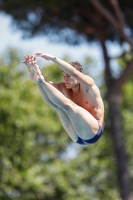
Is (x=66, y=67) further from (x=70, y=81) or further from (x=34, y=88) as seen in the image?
(x=34, y=88)

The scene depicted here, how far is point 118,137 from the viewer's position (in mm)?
14648

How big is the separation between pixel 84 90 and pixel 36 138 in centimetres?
1617

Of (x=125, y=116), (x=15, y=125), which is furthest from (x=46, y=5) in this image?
(x=125, y=116)

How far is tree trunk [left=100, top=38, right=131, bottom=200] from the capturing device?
46.4 feet

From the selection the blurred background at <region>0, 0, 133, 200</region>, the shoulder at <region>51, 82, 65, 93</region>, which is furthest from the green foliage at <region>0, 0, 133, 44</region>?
the shoulder at <region>51, 82, 65, 93</region>

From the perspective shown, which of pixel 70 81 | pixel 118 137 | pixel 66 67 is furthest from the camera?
pixel 118 137

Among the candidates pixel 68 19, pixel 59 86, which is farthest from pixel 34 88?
pixel 59 86

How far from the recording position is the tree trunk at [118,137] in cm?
1413

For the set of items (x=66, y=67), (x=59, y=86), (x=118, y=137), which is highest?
(x=66, y=67)

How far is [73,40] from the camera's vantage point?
55.7 feet

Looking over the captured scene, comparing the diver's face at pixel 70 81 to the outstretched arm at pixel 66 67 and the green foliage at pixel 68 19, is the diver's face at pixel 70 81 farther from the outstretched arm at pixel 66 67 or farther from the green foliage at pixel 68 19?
the green foliage at pixel 68 19

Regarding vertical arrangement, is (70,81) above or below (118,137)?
above

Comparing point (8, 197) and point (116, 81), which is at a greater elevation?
point (116, 81)

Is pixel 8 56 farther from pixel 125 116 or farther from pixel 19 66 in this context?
pixel 125 116
